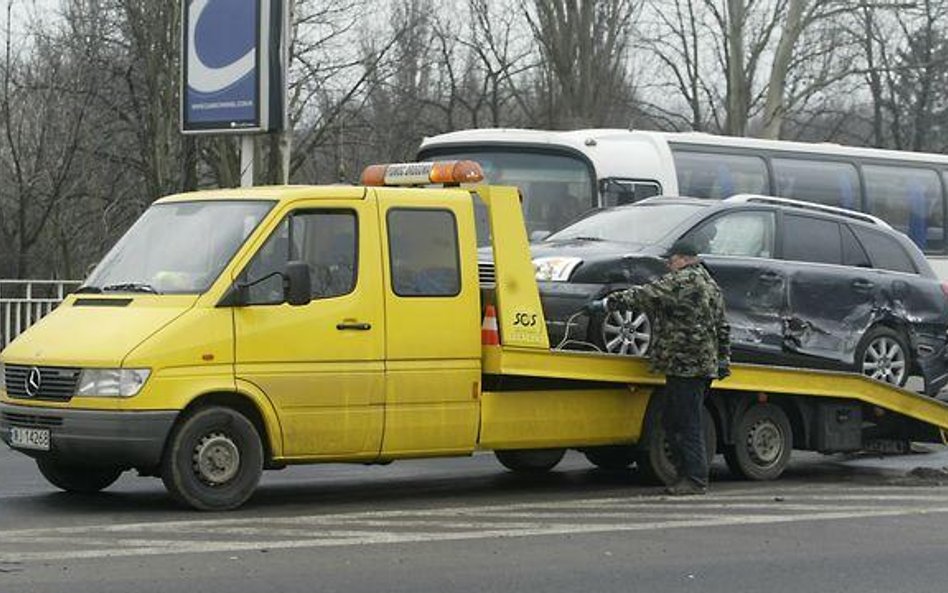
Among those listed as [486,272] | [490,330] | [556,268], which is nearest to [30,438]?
[490,330]

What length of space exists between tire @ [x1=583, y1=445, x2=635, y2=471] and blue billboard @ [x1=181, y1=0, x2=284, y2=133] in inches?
240

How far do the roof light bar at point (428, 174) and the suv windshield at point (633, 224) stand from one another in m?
1.94

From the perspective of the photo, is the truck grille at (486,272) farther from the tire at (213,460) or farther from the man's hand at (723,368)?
the tire at (213,460)

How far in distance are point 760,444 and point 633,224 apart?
208 cm

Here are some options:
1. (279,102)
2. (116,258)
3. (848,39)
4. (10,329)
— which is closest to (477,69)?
(848,39)

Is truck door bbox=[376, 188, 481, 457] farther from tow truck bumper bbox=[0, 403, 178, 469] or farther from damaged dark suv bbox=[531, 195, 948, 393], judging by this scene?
tow truck bumper bbox=[0, 403, 178, 469]

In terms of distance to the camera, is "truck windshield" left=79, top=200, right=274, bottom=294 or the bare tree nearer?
"truck windshield" left=79, top=200, right=274, bottom=294

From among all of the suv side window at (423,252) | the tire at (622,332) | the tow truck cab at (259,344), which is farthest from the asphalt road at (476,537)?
the suv side window at (423,252)

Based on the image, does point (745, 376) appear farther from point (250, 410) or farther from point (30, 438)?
point (30, 438)

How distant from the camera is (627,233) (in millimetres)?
13547

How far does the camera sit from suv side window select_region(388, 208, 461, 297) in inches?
439

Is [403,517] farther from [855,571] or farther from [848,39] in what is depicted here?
[848,39]

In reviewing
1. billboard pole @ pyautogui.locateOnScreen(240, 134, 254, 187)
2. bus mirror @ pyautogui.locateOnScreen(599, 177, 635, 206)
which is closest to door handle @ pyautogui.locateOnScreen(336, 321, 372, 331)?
bus mirror @ pyautogui.locateOnScreen(599, 177, 635, 206)

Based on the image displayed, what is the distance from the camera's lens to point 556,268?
42.0 ft
